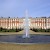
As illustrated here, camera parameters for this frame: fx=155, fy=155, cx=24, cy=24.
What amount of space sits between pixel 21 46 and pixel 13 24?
61.0 m

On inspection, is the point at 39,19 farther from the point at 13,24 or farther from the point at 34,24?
the point at 13,24

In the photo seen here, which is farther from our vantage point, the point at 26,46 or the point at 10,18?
the point at 10,18

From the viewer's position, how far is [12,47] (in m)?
11.2

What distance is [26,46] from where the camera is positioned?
1134 cm

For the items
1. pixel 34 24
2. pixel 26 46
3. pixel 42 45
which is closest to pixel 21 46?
pixel 26 46

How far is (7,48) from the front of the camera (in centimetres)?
1101

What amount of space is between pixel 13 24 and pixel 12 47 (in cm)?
6099

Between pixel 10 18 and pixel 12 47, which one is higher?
pixel 10 18

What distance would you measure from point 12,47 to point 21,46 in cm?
66

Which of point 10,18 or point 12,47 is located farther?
point 10,18

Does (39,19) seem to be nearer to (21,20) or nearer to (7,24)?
(21,20)

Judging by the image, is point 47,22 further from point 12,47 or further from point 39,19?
point 12,47

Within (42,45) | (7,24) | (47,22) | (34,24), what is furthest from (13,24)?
(42,45)

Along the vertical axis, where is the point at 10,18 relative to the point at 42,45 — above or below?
above
